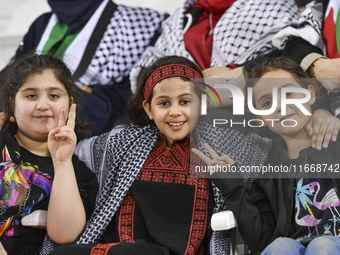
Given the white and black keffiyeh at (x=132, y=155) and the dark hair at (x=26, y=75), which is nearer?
the white and black keffiyeh at (x=132, y=155)

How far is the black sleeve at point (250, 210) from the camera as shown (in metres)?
1.14

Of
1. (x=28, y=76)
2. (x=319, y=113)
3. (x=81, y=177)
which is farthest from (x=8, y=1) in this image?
(x=319, y=113)

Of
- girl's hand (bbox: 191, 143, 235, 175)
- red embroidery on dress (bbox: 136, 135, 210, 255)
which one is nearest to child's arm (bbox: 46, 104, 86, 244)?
red embroidery on dress (bbox: 136, 135, 210, 255)

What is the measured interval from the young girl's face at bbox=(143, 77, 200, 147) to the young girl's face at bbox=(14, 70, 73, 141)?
0.34 meters

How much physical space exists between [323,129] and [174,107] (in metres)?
0.47

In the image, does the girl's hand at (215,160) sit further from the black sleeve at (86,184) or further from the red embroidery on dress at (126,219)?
the black sleeve at (86,184)

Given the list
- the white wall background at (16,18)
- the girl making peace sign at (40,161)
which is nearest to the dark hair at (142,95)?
the girl making peace sign at (40,161)

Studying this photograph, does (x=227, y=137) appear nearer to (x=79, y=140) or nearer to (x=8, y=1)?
(x=79, y=140)

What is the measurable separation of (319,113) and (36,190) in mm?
946

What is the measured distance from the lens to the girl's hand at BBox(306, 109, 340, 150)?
1205mm

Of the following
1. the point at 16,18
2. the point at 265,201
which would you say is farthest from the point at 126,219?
the point at 16,18

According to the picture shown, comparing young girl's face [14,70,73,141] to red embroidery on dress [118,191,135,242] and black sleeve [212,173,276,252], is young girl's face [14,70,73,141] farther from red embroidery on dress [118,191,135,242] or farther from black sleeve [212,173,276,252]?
black sleeve [212,173,276,252]

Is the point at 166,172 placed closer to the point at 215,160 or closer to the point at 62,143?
the point at 215,160

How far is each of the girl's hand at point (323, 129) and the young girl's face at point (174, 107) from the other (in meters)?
0.38
